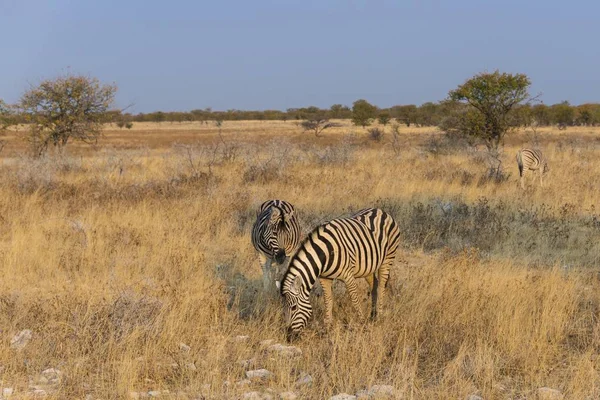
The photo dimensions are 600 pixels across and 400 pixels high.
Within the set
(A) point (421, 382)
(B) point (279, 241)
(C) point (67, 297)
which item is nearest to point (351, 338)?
→ (A) point (421, 382)

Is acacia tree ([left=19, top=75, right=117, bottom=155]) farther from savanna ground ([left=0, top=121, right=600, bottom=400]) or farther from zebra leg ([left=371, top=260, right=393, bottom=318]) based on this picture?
zebra leg ([left=371, top=260, right=393, bottom=318])

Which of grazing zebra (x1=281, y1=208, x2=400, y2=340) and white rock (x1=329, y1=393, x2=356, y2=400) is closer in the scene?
white rock (x1=329, y1=393, x2=356, y2=400)

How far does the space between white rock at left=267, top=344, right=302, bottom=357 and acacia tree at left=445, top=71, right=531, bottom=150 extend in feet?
56.6

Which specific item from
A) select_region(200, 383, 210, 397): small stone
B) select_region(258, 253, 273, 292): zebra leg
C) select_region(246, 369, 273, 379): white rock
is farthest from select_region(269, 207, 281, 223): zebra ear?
select_region(200, 383, 210, 397): small stone

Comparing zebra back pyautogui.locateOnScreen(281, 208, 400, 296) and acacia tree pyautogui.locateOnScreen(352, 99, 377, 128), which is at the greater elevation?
acacia tree pyautogui.locateOnScreen(352, 99, 377, 128)

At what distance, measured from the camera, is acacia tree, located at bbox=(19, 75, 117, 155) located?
19.5m

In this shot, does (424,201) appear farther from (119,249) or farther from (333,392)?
(333,392)

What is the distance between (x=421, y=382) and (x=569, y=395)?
107 cm

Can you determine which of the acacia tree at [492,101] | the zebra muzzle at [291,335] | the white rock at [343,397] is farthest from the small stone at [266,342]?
the acacia tree at [492,101]

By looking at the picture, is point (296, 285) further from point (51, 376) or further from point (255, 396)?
point (51, 376)

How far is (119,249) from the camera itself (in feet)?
26.3

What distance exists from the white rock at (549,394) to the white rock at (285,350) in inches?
77.1

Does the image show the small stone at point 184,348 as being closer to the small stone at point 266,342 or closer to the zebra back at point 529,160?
the small stone at point 266,342

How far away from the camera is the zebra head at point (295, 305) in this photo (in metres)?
4.85
